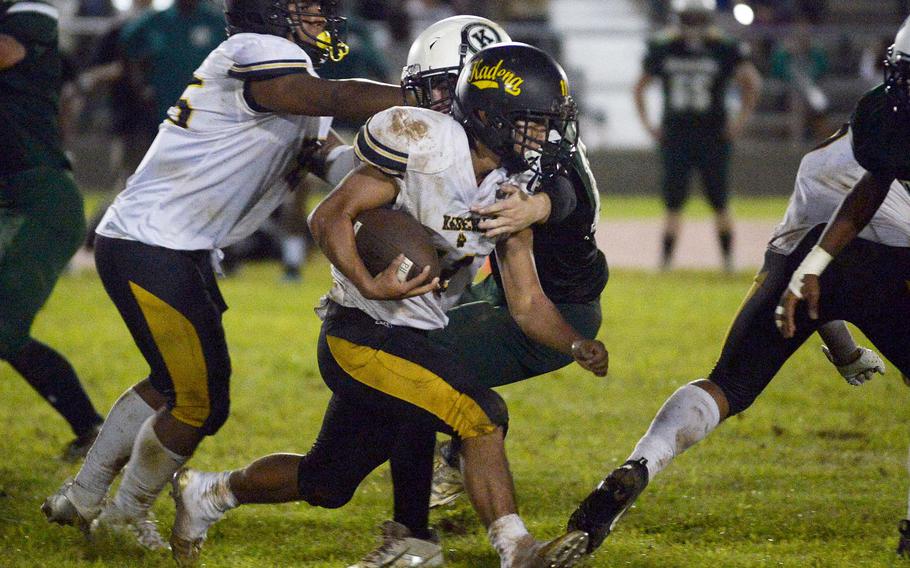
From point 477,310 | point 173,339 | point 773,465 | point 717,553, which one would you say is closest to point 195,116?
point 173,339

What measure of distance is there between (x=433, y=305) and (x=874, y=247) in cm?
143

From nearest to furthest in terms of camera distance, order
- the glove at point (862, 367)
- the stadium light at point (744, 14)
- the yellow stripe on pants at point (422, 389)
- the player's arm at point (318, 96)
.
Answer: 1. the yellow stripe on pants at point (422, 389)
2. the player's arm at point (318, 96)
3. the glove at point (862, 367)
4. the stadium light at point (744, 14)

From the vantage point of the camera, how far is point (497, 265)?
4000mm

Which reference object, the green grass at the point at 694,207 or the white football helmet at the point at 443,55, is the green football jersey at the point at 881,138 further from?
the green grass at the point at 694,207

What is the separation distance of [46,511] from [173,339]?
0.81 m

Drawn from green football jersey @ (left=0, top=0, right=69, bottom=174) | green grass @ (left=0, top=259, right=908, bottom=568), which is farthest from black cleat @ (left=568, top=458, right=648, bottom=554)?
green football jersey @ (left=0, top=0, right=69, bottom=174)

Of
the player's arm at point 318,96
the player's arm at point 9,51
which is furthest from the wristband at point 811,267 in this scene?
the player's arm at point 9,51

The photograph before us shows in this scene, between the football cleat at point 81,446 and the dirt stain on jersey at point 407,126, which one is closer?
the dirt stain on jersey at point 407,126

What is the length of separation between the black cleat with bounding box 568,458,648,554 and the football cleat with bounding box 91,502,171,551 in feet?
4.48

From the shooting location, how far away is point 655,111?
1767cm

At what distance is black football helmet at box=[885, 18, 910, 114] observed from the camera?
3.56 metres

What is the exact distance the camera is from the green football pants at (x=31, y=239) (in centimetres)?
455

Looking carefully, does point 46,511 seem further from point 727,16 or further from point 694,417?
point 727,16

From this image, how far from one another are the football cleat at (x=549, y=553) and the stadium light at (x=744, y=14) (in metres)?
15.4
